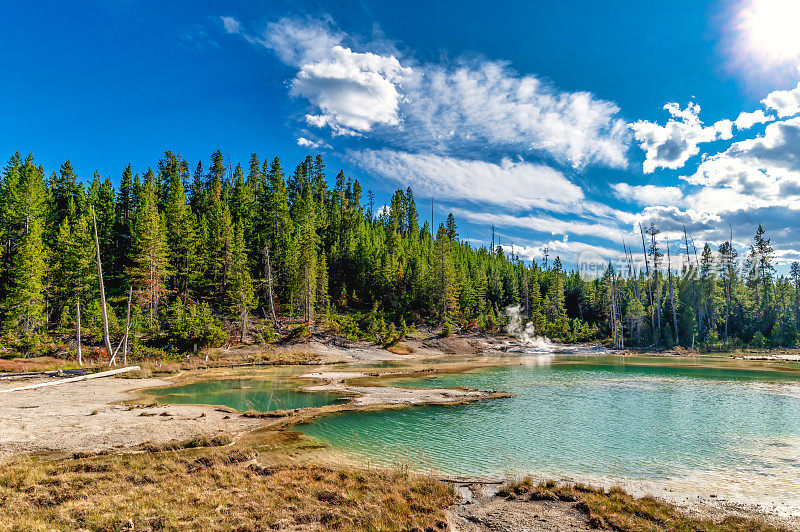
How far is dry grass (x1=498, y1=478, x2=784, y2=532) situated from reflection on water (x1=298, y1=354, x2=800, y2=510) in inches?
74.6

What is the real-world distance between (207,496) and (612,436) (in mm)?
17490

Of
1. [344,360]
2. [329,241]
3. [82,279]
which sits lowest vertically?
[344,360]

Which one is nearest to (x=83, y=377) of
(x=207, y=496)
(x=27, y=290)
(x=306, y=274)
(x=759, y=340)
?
(x=27, y=290)

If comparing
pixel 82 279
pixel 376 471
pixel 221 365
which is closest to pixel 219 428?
pixel 376 471

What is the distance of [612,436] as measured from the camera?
1861 centimetres

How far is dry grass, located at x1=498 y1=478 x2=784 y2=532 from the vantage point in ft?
30.8

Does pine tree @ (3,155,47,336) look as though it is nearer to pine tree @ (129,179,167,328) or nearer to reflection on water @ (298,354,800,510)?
pine tree @ (129,179,167,328)

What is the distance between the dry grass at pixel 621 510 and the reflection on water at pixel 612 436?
189 cm

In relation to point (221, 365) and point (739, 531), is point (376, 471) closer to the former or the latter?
point (739, 531)

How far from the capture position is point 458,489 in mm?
12102

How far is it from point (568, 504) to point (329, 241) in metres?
92.3

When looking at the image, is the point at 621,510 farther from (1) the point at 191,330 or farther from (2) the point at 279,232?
(2) the point at 279,232

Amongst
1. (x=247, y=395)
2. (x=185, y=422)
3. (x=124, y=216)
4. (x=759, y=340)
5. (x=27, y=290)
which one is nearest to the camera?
(x=185, y=422)

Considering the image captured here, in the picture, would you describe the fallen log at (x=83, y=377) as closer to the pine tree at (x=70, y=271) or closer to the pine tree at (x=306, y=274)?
the pine tree at (x=70, y=271)
